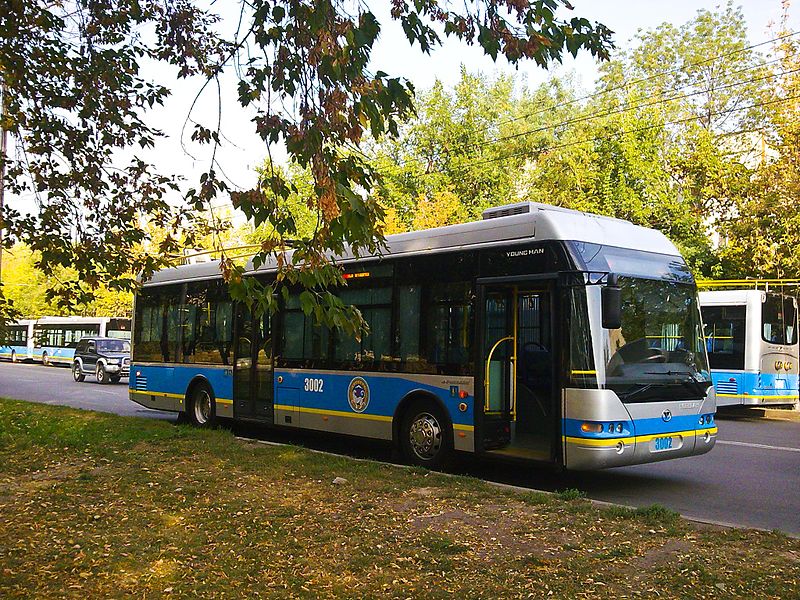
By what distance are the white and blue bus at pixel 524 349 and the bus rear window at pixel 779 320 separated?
10.8 m

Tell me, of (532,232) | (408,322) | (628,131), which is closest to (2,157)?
(408,322)

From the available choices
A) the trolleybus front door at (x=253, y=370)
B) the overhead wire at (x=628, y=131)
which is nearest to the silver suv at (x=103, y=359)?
the overhead wire at (x=628, y=131)

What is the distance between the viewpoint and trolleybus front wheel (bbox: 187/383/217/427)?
15484 mm

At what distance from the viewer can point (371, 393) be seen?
11.8 metres

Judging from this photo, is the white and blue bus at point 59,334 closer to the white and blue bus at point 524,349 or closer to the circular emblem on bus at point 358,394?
the circular emblem on bus at point 358,394

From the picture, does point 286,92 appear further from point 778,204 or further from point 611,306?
point 778,204

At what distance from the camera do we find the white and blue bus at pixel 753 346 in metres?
20.1

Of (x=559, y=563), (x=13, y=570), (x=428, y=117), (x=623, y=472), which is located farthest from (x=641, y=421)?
(x=428, y=117)

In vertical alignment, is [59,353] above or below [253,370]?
above

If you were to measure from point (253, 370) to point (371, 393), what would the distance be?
3.23m

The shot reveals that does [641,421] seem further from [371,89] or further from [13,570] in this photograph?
[13,570]

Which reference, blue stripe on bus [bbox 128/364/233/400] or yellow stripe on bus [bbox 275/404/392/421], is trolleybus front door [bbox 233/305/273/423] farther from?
yellow stripe on bus [bbox 275/404/392/421]

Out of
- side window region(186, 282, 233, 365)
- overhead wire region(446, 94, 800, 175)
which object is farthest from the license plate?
overhead wire region(446, 94, 800, 175)

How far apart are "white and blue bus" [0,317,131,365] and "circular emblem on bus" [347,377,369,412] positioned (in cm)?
3528
